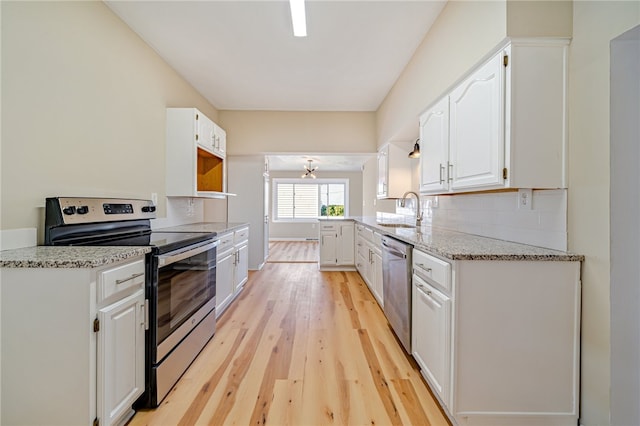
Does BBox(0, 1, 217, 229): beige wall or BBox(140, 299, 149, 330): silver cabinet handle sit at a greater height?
BBox(0, 1, 217, 229): beige wall

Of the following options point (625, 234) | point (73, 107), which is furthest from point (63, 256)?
point (625, 234)

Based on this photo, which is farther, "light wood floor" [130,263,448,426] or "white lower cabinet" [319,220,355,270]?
"white lower cabinet" [319,220,355,270]

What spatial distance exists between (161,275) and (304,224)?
7861mm

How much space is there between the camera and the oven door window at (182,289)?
1684 millimetres

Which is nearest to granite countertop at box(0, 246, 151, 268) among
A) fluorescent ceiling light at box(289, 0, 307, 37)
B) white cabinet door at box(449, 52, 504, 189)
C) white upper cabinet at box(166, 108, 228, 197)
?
white upper cabinet at box(166, 108, 228, 197)

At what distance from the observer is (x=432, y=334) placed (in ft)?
5.55

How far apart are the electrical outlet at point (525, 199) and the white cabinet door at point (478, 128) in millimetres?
288

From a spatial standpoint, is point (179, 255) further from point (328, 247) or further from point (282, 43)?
point (328, 247)

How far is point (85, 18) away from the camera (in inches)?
79.5

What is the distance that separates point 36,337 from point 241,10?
2.48 m

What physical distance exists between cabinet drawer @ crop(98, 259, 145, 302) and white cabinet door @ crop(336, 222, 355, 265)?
11.7 feet

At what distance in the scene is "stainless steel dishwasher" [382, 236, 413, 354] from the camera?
2.05 m

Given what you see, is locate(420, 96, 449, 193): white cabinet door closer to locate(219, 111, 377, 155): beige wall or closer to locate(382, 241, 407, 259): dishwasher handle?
locate(382, 241, 407, 259): dishwasher handle

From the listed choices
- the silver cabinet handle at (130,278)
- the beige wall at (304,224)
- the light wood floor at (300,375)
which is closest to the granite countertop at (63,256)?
the silver cabinet handle at (130,278)
